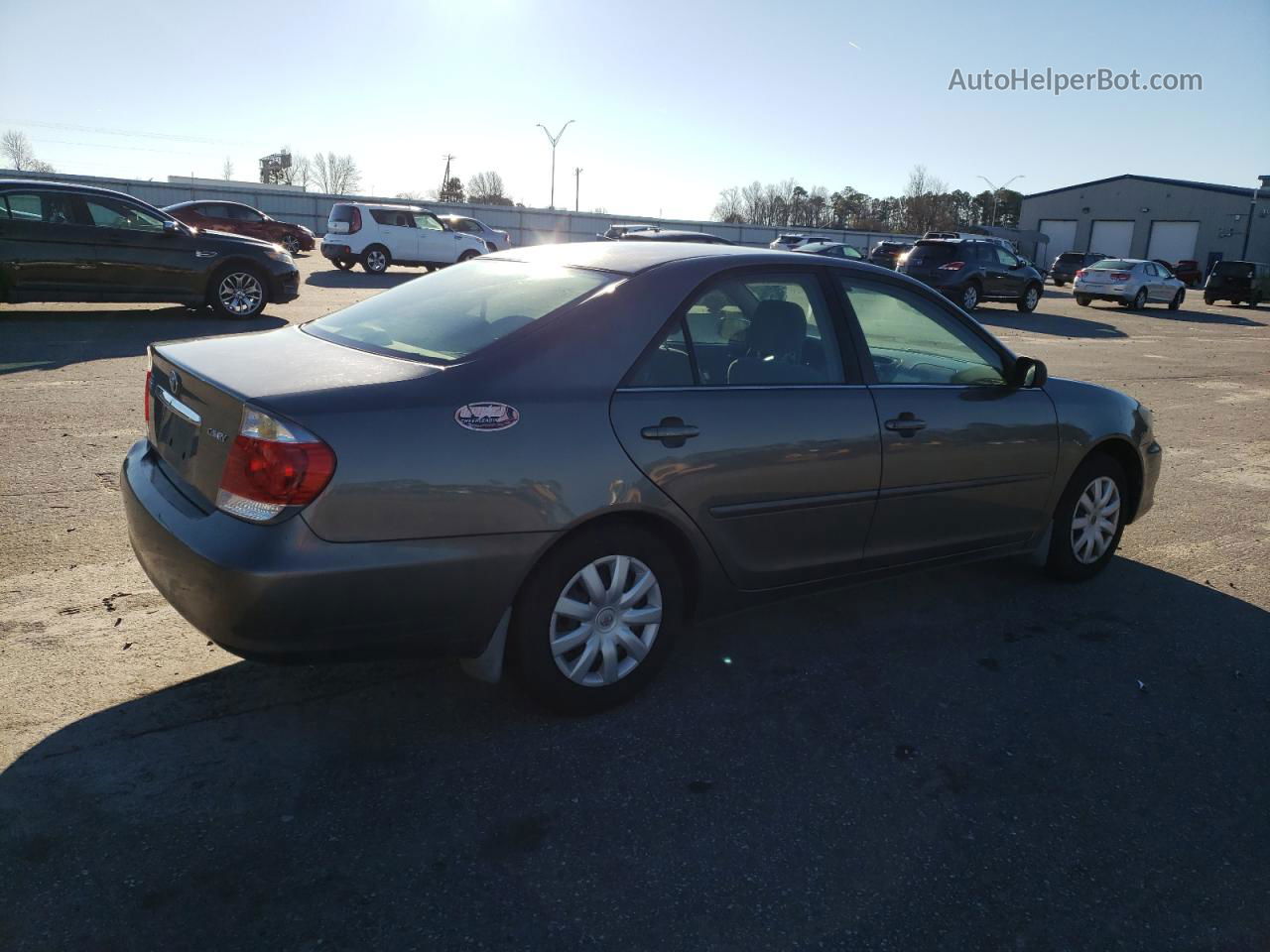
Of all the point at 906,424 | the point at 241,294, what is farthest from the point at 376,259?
the point at 906,424

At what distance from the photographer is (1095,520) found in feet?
15.8

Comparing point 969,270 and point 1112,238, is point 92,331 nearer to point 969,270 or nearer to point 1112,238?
point 969,270

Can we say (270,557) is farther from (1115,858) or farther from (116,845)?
(1115,858)

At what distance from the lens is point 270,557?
2646mm

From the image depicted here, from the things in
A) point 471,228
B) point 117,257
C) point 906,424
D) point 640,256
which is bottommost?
point 906,424

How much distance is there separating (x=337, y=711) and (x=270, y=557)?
2.84ft

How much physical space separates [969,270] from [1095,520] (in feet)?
64.3

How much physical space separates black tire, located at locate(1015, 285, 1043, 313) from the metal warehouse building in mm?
41752

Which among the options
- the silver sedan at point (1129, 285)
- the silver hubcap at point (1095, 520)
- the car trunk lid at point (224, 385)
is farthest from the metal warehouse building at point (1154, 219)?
the car trunk lid at point (224, 385)

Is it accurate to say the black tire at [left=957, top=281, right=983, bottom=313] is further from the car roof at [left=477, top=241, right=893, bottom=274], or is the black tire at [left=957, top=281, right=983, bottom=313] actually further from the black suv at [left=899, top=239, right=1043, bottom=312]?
the car roof at [left=477, top=241, right=893, bottom=274]

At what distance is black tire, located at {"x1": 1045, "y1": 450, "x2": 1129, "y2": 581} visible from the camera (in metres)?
4.69

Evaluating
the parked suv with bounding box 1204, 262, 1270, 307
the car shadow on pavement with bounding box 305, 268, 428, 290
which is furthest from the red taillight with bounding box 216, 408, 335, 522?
the parked suv with bounding box 1204, 262, 1270, 307

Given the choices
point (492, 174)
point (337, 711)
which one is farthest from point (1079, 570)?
point (492, 174)

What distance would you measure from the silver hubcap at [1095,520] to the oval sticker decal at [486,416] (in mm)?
3073
